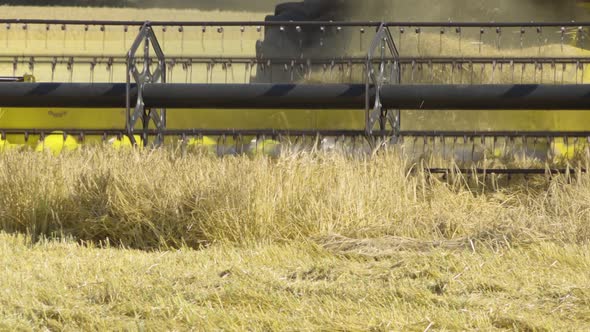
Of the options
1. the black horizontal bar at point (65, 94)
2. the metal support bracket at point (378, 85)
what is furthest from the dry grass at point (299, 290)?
the black horizontal bar at point (65, 94)

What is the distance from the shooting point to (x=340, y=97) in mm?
8828

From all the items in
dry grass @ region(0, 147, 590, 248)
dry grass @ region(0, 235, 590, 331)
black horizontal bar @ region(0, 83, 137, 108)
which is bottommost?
dry grass @ region(0, 235, 590, 331)

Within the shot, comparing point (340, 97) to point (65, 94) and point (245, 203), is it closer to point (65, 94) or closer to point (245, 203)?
point (65, 94)

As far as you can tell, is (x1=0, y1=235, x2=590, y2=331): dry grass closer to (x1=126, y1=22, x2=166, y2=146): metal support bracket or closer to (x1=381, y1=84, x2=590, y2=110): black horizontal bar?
(x1=126, y1=22, x2=166, y2=146): metal support bracket

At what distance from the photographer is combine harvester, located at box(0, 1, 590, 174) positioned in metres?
8.73

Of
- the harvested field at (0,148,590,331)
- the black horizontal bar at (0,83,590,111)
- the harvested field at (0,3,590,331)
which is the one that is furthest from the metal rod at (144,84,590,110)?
the harvested field at (0,148,590,331)

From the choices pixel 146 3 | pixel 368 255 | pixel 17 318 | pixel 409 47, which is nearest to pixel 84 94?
pixel 368 255

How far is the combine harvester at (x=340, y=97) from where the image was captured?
8727 millimetres

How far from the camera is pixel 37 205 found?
22.2 feet

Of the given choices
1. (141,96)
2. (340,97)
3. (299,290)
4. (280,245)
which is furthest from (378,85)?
(299,290)

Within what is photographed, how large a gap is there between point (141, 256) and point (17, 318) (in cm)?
160

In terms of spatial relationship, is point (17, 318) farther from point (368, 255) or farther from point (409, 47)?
point (409, 47)

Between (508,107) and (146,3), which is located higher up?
(146,3)

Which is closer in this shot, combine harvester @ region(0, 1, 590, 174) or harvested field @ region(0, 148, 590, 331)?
harvested field @ region(0, 148, 590, 331)
